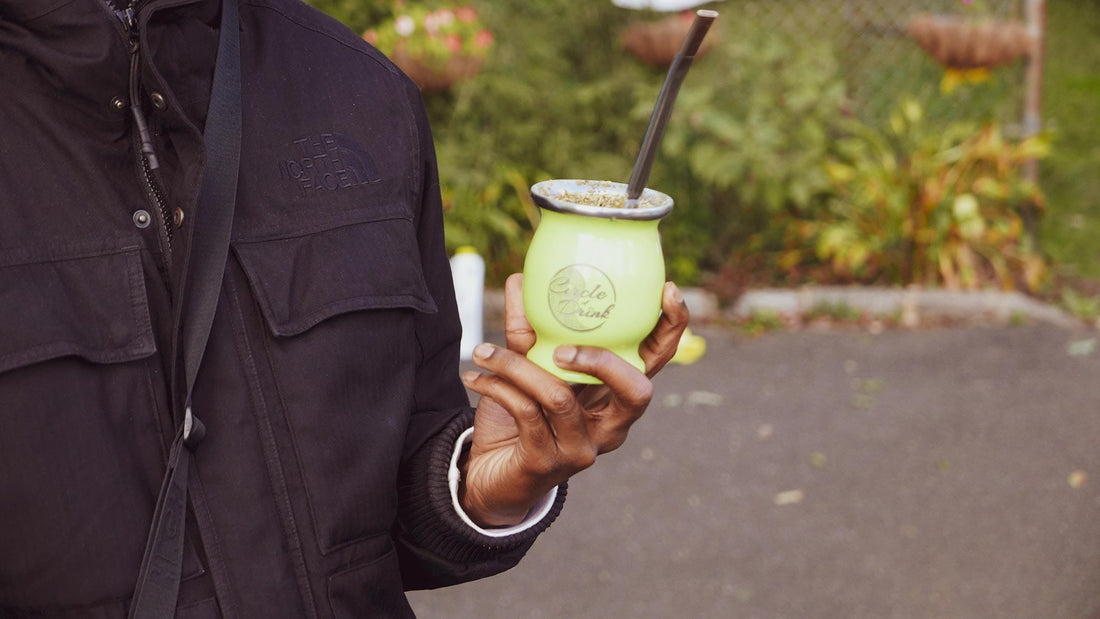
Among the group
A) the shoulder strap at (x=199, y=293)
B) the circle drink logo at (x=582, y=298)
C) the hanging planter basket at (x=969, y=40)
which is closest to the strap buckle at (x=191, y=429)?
the shoulder strap at (x=199, y=293)

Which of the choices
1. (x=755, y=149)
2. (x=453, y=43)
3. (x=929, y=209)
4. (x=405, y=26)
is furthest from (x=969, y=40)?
(x=405, y=26)

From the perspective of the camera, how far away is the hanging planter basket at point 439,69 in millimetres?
6383

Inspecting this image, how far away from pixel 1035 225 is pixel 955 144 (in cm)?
89

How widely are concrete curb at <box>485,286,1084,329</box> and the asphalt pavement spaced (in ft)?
1.36

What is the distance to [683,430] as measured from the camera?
17.3 feet

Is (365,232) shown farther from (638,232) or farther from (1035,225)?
(1035,225)

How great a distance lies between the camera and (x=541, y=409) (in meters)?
1.22

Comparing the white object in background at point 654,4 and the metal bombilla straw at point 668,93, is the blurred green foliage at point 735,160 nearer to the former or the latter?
the white object in background at point 654,4

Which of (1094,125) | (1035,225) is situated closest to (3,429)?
(1035,225)

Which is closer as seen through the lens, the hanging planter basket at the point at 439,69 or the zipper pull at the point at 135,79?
the zipper pull at the point at 135,79

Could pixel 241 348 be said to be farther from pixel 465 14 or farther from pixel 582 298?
pixel 465 14

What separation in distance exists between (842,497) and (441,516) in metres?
3.37

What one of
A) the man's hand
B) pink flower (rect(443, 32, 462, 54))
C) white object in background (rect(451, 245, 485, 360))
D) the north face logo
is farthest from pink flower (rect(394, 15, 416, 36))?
the man's hand

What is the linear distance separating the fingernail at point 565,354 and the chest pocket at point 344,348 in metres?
0.30
